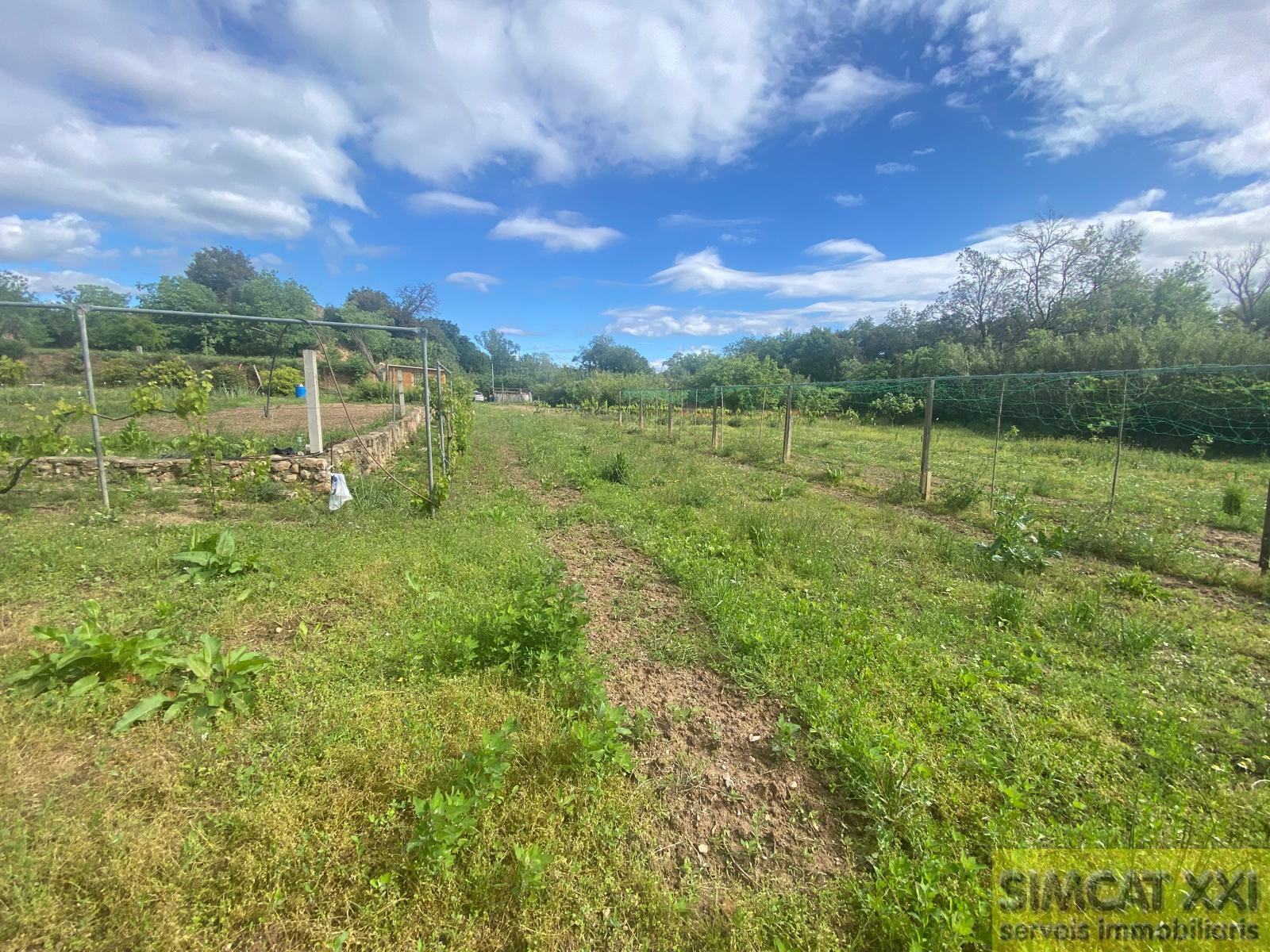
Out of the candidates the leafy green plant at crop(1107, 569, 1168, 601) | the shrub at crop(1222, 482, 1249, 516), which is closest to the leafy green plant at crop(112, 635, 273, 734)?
the leafy green plant at crop(1107, 569, 1168, 601)

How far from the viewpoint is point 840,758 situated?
229 cm

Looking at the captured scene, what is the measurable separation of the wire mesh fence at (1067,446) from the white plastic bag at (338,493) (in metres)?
8.09

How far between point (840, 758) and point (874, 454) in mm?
11918

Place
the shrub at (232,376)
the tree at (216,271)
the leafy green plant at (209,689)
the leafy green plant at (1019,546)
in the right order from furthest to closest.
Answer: the tree at (216,271)
the shrub at (232,376)
the leafy green plant at (1019,546)
the leafy green plant at (209,689)

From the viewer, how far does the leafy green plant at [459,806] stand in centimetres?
170

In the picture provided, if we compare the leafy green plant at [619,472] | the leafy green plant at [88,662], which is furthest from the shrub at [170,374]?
the leafy green plant at [619,472]

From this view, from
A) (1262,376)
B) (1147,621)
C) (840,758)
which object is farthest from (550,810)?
(1262,376)

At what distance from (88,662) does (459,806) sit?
234 centimetres

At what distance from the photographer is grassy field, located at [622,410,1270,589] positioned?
527 centimetres

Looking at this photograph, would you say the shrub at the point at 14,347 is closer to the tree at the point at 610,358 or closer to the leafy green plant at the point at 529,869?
the leafy green plant at the point at 529,869

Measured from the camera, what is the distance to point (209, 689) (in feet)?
8.02

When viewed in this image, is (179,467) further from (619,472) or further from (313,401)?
(619,472)

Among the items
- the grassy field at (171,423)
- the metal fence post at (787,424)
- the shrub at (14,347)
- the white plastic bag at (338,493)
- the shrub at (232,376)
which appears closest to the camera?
the white plastic bag at (338,493)

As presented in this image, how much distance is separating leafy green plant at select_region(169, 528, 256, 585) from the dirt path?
301cm
